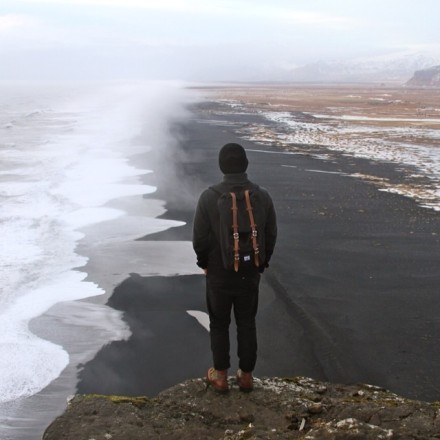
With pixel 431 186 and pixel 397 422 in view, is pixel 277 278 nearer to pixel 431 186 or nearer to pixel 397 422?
pixel 397 422

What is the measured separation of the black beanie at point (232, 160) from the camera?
411cm

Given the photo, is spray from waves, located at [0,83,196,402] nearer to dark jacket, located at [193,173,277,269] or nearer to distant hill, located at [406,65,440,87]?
dark jacket, located at [193,173,277,269]

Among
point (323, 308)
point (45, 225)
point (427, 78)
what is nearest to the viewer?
point (323, 308)

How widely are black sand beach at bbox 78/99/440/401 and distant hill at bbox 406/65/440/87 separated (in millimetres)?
174573

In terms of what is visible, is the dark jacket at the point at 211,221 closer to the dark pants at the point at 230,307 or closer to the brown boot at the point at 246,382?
the dark pants at the point at 230,307

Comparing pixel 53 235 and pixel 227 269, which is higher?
pixel 227 269

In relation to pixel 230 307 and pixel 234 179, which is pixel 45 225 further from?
pixel 234 179

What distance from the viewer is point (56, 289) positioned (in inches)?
310

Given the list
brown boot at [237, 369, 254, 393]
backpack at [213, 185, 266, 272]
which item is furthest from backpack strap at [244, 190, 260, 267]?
brown boot at [237, 369, 254, 393]

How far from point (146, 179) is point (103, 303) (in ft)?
31.8

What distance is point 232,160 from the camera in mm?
4113

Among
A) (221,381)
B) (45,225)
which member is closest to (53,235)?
(45,225)

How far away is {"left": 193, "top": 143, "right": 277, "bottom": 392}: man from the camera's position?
4117mm

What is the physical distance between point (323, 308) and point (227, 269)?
3.32 metres
